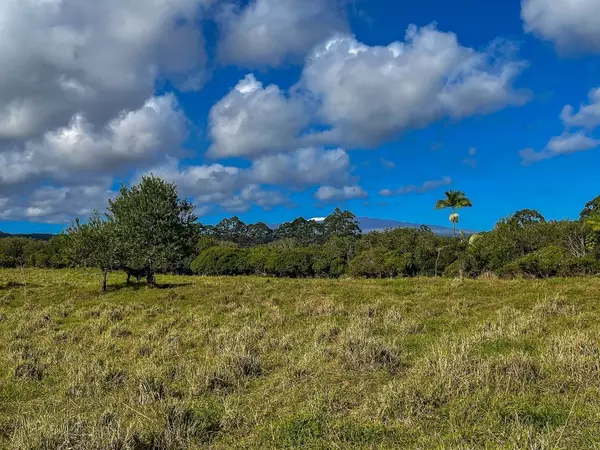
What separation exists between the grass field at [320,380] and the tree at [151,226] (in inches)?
696

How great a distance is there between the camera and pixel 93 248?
34.8 metres

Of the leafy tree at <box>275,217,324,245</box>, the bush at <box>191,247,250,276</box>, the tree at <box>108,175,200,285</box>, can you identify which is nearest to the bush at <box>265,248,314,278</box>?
the bush at <box>191,247,250,276</box>

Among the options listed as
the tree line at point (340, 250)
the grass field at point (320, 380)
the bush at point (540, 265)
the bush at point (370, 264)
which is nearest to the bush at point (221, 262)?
the tree line at point (340, 250)

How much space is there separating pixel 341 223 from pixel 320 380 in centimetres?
11144

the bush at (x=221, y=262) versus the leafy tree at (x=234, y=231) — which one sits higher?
the leafy tree at (x=234, y=231)

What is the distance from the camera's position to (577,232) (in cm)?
4091

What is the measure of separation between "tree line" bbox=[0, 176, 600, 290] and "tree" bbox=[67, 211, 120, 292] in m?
0.07

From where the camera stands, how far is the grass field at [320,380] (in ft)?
20.8

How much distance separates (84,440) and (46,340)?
11780mm

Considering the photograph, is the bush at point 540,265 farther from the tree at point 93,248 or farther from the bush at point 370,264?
the tree at point 93,248

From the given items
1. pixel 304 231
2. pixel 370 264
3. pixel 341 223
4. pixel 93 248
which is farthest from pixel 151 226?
pixel 304 231

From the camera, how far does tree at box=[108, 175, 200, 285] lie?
1449 inches

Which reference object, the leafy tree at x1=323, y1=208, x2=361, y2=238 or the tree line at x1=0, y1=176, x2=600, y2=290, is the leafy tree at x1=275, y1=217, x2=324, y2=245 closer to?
the leafy tree at x1=323, y1=208, x2=361, y2=238

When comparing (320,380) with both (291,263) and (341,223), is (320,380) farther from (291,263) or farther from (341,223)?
(341,223)
